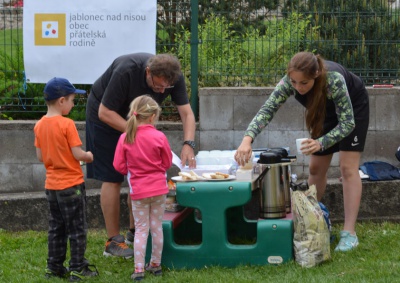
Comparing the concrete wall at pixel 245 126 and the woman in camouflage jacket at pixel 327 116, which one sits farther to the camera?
the concrete wall at pixel 245 126

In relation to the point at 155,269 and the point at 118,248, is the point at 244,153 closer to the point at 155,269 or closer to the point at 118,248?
the point at 155,269


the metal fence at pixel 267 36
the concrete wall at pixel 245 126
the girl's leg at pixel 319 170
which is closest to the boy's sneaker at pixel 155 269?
the girl's leg at pixel 319 170

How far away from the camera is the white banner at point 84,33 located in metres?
8.37

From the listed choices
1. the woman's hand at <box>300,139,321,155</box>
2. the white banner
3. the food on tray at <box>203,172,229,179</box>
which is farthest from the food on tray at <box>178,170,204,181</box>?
the white banner

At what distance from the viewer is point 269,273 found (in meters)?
6.07

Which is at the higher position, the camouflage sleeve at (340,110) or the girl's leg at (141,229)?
the camouflage sleeve at (340,110)

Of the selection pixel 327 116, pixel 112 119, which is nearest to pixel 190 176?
pixel 112 119

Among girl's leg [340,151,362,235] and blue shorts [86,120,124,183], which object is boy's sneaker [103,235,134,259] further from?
girl's leg [340,151,362,235]

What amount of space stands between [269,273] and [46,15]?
393cm

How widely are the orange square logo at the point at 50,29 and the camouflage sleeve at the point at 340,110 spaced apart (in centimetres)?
327

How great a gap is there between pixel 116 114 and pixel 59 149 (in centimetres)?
75

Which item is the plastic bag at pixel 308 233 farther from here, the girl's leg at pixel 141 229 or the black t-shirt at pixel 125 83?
the black t-shirt at pixel 125 83

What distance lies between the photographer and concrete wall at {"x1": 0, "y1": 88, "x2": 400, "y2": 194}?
8.22 meters

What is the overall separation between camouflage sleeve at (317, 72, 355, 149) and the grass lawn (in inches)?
37.3
